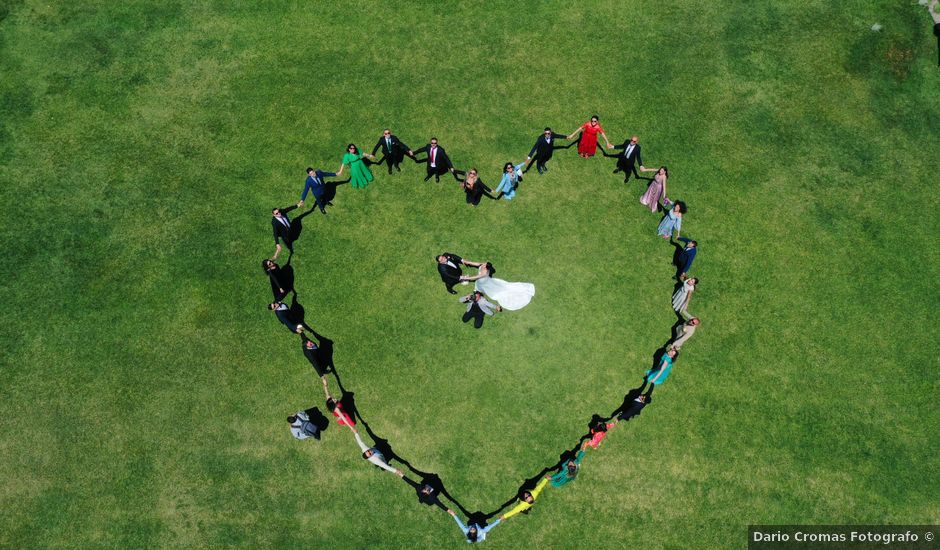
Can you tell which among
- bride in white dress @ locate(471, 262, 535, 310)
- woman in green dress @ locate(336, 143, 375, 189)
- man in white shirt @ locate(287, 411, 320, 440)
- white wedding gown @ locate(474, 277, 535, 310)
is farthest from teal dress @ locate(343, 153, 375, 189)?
man in white shirt @ locate(287, 411, 320, 440)

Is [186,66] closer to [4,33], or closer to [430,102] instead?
[4,33]

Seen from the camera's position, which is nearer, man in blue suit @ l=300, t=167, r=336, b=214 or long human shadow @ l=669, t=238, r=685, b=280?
long human shadow @ l=669, t=238, r=685, b=280

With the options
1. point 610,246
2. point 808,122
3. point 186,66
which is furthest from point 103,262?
point 808,122

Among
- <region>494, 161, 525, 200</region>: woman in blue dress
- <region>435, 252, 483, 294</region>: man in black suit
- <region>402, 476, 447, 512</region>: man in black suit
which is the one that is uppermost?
<region>494, 161, 525, 200</region>: woman in blue dress

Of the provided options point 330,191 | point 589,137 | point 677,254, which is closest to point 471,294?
point 330,191

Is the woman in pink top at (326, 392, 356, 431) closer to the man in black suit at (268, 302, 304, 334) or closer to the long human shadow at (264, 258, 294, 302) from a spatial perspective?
the man in black suit at (268, 302, 304, 334)

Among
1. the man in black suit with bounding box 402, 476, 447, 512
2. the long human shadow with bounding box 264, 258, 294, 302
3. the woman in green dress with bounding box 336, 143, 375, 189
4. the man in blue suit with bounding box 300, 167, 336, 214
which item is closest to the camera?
the man in black suit with bounding box 402, 476, 447, 512
